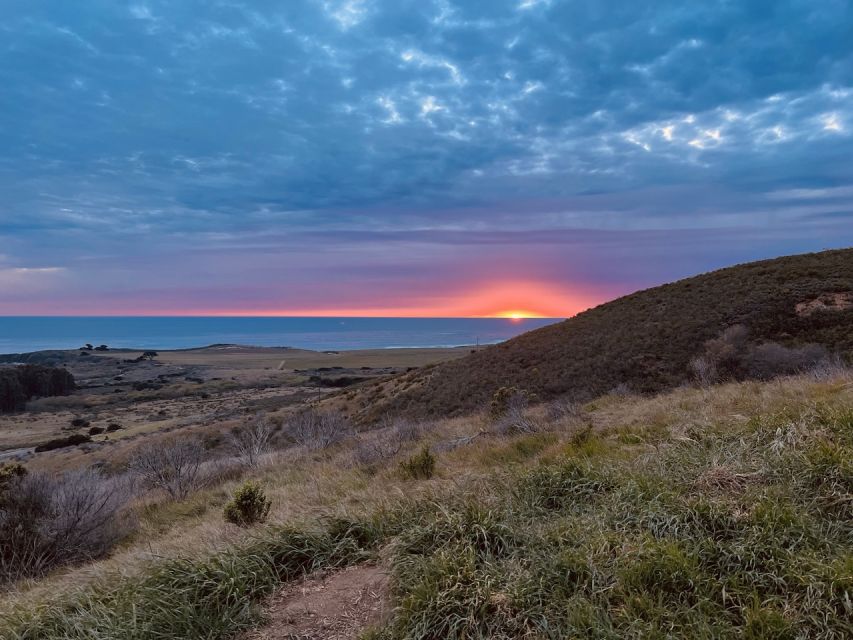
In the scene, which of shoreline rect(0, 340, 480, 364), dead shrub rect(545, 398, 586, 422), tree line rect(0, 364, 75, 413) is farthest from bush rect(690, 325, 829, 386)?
shoreline rect(0, 340, 480, 364)

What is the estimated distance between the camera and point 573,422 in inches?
413

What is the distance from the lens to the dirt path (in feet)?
11.0

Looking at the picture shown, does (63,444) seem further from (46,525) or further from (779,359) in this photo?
(779,359)

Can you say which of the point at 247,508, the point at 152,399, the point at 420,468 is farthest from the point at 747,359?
the point at 152,399

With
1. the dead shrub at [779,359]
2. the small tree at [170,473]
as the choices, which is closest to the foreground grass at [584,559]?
the small tree at [170,473]

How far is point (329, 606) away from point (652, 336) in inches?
1029

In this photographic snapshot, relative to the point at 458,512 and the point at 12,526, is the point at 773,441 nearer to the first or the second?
the point at 458,512

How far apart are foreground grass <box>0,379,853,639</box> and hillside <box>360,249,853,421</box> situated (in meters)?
16.5

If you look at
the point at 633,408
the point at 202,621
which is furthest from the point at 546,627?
the point at 633,408

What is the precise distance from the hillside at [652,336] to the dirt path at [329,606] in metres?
18.1

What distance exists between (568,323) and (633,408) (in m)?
25.1

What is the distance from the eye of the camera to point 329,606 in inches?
144

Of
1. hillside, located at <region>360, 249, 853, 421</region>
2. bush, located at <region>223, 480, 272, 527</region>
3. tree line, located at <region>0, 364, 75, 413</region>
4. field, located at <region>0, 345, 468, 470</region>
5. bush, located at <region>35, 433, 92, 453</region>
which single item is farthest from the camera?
tree line, located at <region>0, 364, 75, 413</region>

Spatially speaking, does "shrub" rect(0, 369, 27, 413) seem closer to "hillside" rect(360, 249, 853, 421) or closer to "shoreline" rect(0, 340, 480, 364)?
"hillside" rect(360, 249, 853, 421)
